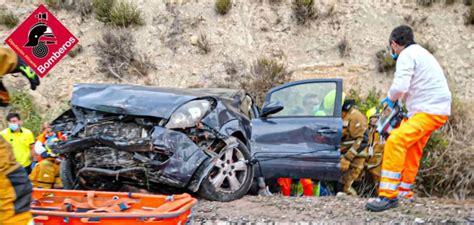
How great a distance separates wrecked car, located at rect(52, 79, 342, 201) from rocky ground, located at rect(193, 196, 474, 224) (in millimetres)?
204

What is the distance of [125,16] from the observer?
13.5m

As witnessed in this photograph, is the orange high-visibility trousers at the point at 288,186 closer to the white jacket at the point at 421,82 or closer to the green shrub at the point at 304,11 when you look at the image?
the white jacket at the point at 421,82

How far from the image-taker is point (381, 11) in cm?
1299

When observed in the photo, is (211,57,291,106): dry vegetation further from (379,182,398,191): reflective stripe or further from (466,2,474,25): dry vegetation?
(379,182,398,191): reflective stripe

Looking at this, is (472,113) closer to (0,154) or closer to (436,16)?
(436,16)

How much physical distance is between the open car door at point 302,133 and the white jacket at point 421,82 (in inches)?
45.5

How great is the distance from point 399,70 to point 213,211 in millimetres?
2181

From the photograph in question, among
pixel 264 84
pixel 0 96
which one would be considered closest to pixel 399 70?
pixel 0 96

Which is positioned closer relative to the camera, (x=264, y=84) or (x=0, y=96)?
(x=0, y=96)

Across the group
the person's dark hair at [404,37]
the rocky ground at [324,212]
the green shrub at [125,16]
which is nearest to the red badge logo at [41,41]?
the green shrub at [125,16]

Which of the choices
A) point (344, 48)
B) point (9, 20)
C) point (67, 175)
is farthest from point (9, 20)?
point (67, 175)

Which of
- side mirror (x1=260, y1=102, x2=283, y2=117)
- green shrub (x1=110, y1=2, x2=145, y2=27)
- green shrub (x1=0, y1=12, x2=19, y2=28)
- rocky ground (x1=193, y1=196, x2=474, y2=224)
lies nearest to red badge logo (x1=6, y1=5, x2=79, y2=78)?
green shrub (x1=110, y1=2, x2=145, y2=27)

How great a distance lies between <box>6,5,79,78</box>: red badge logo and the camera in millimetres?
9461

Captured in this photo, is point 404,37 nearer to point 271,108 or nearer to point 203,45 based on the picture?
point 271,108
